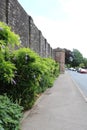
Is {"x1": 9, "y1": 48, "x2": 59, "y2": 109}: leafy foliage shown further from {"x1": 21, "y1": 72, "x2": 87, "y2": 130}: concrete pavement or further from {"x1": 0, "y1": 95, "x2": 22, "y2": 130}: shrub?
{"x1": 0, "y1": 95, "x2": 22, "y2": 130}: shrub

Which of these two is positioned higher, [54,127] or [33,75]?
[33,75]

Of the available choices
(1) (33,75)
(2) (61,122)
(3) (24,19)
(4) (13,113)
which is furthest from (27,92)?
(3) (24,19)

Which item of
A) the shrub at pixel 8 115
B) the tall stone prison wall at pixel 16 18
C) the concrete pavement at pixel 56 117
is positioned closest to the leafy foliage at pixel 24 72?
the concrete pavement at pixel 56 117

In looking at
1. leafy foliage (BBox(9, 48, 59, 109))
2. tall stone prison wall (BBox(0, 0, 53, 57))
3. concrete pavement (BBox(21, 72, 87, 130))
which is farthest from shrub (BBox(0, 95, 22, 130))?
tall stone prison wall (BBox(0, 0, 53, 57))

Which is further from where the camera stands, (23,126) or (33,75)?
(33,75)

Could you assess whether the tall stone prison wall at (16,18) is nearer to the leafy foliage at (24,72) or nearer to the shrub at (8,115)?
the leafy foliage at (24,72)

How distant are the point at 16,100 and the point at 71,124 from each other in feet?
6.46

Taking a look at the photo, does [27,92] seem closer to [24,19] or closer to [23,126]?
[23,126]

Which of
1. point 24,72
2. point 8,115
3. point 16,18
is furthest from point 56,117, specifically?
point 16,18

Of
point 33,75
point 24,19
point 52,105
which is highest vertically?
point 24,19

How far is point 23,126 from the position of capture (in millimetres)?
8977

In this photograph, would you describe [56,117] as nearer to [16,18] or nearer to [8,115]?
[8,115]

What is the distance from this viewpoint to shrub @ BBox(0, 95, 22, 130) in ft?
24.1

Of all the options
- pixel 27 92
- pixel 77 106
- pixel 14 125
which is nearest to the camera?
pixel 14 125
